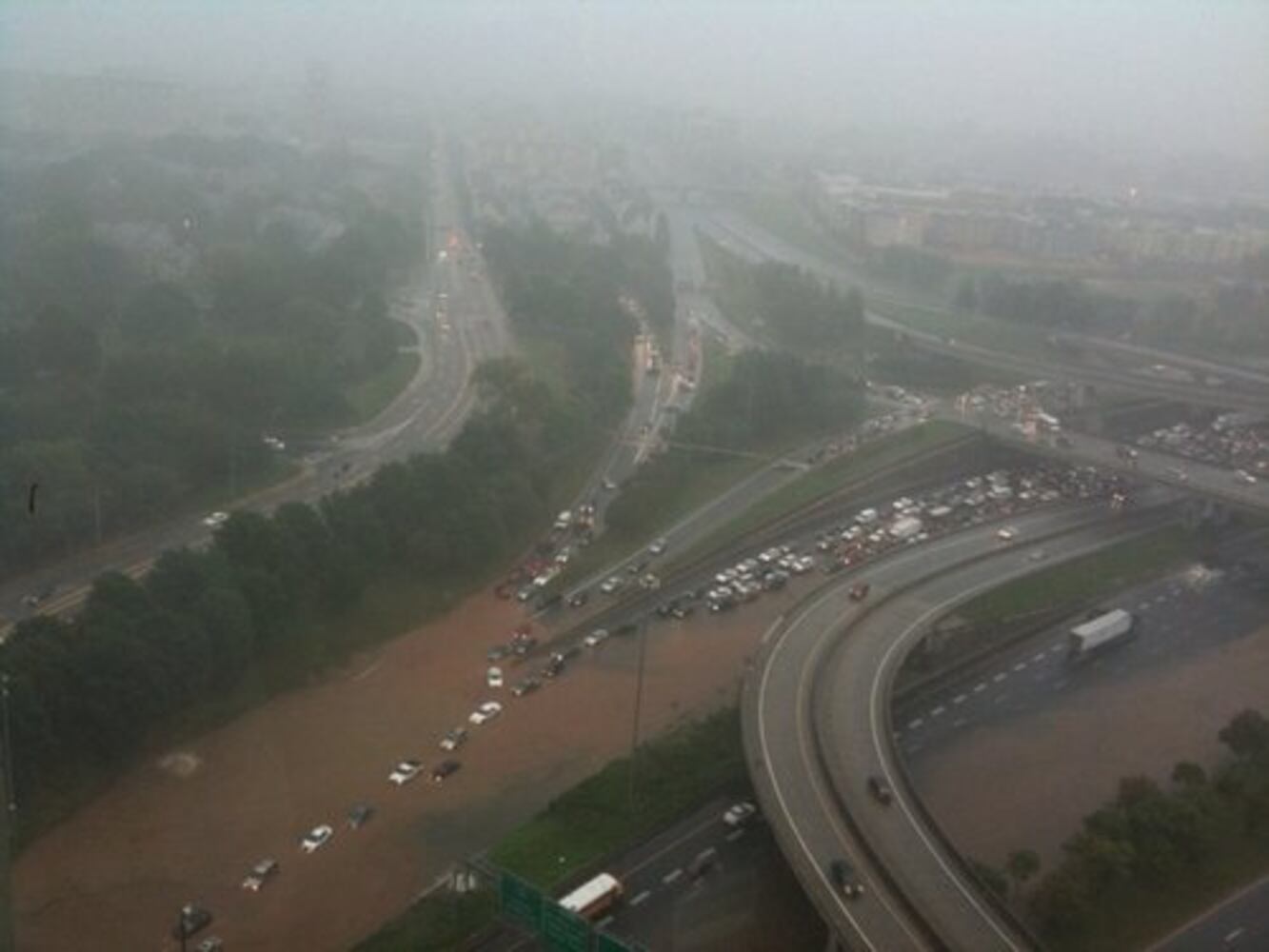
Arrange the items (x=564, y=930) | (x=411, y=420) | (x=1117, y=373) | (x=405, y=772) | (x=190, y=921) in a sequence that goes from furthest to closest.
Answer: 1. (x=1117, y=373)
2. (x=411, y=420)
3. (x=405, y=772)
4. (x=190, y=921)
5. (x=564, y=930)

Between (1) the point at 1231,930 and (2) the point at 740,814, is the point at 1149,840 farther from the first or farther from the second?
(2) the point at 740,814

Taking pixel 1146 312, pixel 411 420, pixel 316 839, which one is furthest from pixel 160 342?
pixel 1146 312

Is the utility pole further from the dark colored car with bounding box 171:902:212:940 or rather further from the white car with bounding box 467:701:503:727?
the dark colored car with bounding box 171:902:212:940

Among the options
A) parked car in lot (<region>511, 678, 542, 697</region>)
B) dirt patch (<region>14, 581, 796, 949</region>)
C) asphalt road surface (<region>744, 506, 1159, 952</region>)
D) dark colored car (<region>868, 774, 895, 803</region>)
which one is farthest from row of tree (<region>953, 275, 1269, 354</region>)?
dark colored car (<region>868, 774, 895, 803</region>)

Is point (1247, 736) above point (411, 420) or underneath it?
underneath

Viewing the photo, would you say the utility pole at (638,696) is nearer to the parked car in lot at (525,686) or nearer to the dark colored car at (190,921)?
the parked car in lot at (525,686)

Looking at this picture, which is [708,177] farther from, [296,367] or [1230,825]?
[1230,825]

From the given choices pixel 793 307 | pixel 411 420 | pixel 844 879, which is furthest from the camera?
pixel 793 307
